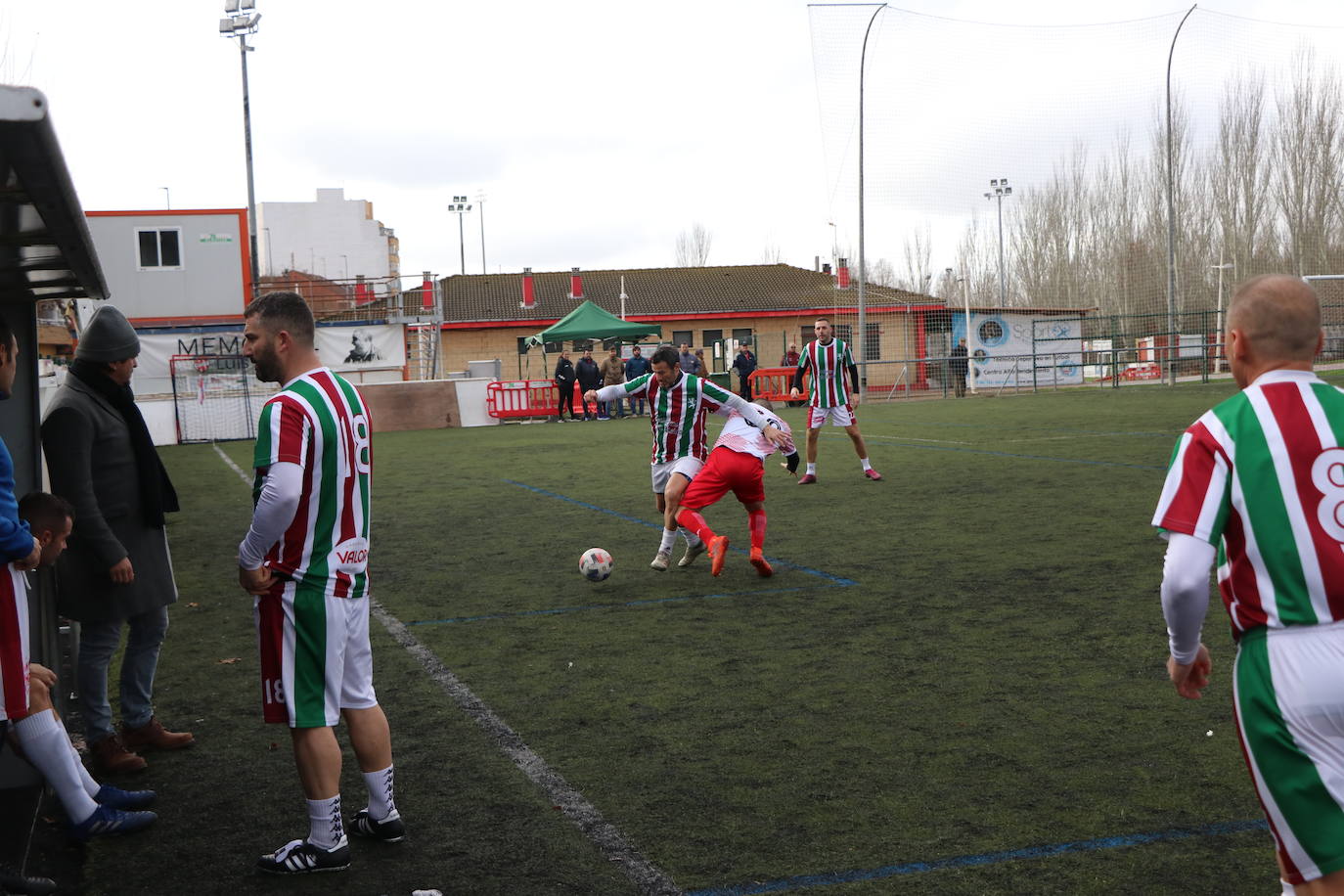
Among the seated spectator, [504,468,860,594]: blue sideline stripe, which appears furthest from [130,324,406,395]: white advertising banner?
the seated spectator

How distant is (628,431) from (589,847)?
2295 centimetres

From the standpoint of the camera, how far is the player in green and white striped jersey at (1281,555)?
2.52 m

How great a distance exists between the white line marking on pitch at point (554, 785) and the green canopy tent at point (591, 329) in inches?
1039

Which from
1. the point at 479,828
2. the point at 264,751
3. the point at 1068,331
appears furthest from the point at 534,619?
the point at 1068,331

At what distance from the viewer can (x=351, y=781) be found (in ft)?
15.9

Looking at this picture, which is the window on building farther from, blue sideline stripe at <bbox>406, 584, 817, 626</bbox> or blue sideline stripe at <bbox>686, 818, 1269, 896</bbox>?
blue sideline stripe at <bbox>686, 818, 1269, 896</bbox>

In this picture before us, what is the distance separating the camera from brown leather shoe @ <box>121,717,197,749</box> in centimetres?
527

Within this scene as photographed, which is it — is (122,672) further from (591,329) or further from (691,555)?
(591,329)

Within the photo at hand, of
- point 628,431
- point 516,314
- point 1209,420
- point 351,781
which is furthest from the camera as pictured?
point 516,314

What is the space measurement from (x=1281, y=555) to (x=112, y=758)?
4.38 meters

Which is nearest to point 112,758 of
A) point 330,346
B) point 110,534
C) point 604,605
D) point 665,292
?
point 110,534

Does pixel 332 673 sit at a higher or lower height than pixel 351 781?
higher

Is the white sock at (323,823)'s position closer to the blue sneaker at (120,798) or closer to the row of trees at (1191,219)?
the blue sneaker at (120,798)

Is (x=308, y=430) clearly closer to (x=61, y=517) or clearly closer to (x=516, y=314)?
(x=61, y=517)
